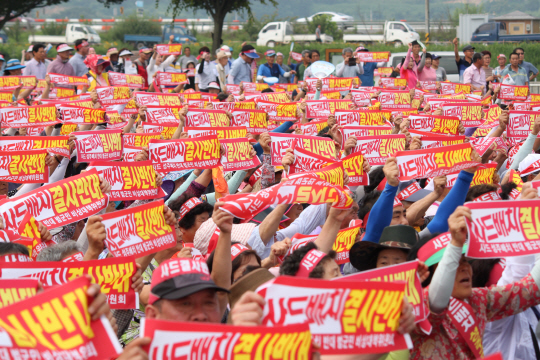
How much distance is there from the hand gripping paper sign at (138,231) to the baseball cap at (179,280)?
1176 millimetres

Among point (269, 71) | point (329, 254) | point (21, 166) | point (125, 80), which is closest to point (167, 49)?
point (269, 71)

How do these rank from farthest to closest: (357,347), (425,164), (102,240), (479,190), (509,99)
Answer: (509,99)
(479,190)
(425,164)
(102,240)
(357,347)

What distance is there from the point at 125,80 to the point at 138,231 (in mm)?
10007

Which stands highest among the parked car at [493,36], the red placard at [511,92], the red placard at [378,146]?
the red placard at [378,146]

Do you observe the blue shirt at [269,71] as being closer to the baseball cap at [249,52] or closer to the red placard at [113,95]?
the baseball cap at [249,52]

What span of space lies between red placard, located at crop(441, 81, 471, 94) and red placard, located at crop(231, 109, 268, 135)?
671 cm

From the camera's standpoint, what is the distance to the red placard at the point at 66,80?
43.2ft

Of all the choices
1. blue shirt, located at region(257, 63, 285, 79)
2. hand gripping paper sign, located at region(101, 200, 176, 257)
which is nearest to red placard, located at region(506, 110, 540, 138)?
hand gripping paper sign, located at region(101, 200, 176, 257)

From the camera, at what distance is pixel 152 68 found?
16328 mm

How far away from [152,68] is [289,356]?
14452mm

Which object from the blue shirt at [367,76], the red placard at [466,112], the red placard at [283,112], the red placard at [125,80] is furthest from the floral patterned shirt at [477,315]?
the blue shirt at [367,76]

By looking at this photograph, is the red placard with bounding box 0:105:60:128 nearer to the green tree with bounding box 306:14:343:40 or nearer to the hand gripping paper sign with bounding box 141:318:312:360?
the hand gripping paper sign with bounding box 141:318:312:360

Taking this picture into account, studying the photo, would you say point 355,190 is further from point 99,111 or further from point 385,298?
point 99,111

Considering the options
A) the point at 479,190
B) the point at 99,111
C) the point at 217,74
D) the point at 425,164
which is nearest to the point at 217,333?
the point at 425,164
